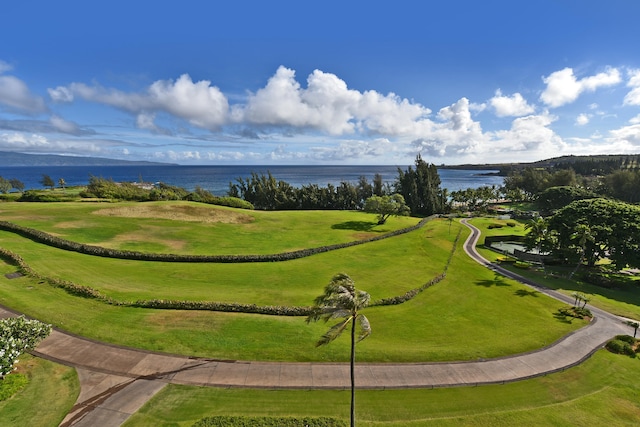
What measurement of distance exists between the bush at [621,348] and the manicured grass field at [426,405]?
6.20m

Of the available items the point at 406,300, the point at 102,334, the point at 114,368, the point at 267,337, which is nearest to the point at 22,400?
the point at 114,368

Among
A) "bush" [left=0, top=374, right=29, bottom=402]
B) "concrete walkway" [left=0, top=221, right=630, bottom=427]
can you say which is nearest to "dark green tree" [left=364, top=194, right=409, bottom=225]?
"concrete walkway" [left=0, top=221, right=630, bottom=427]

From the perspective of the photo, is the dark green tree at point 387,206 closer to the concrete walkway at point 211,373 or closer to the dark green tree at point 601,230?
the dark green tree at point 601,230

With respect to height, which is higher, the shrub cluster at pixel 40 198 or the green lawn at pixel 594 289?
the shrub cluster at pixel 40 198

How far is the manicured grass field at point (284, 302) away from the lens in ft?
84.4

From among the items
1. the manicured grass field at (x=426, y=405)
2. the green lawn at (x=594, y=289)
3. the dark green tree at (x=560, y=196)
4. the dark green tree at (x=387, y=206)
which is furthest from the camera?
the dark green tree at (x=560, y=196)

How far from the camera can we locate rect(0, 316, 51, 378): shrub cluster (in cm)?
1842

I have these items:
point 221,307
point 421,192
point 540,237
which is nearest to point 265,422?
point 221,307

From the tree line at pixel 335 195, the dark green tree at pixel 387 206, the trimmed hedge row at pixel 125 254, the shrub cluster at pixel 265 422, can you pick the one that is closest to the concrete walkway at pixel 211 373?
the shrub cluster at pixel 265 422

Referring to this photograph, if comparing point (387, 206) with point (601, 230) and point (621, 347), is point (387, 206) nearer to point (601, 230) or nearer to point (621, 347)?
point (601, 230)

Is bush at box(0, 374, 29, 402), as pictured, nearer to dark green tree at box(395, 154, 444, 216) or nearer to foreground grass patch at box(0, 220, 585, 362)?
foreground grass patch at box(0, 220, 585, 362)

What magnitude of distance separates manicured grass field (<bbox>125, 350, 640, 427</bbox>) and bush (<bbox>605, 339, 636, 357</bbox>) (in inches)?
244

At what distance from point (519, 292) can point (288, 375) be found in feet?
116

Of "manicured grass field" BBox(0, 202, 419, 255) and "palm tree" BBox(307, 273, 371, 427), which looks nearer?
"palm tree" BBox(307, 273, 371, 427)
